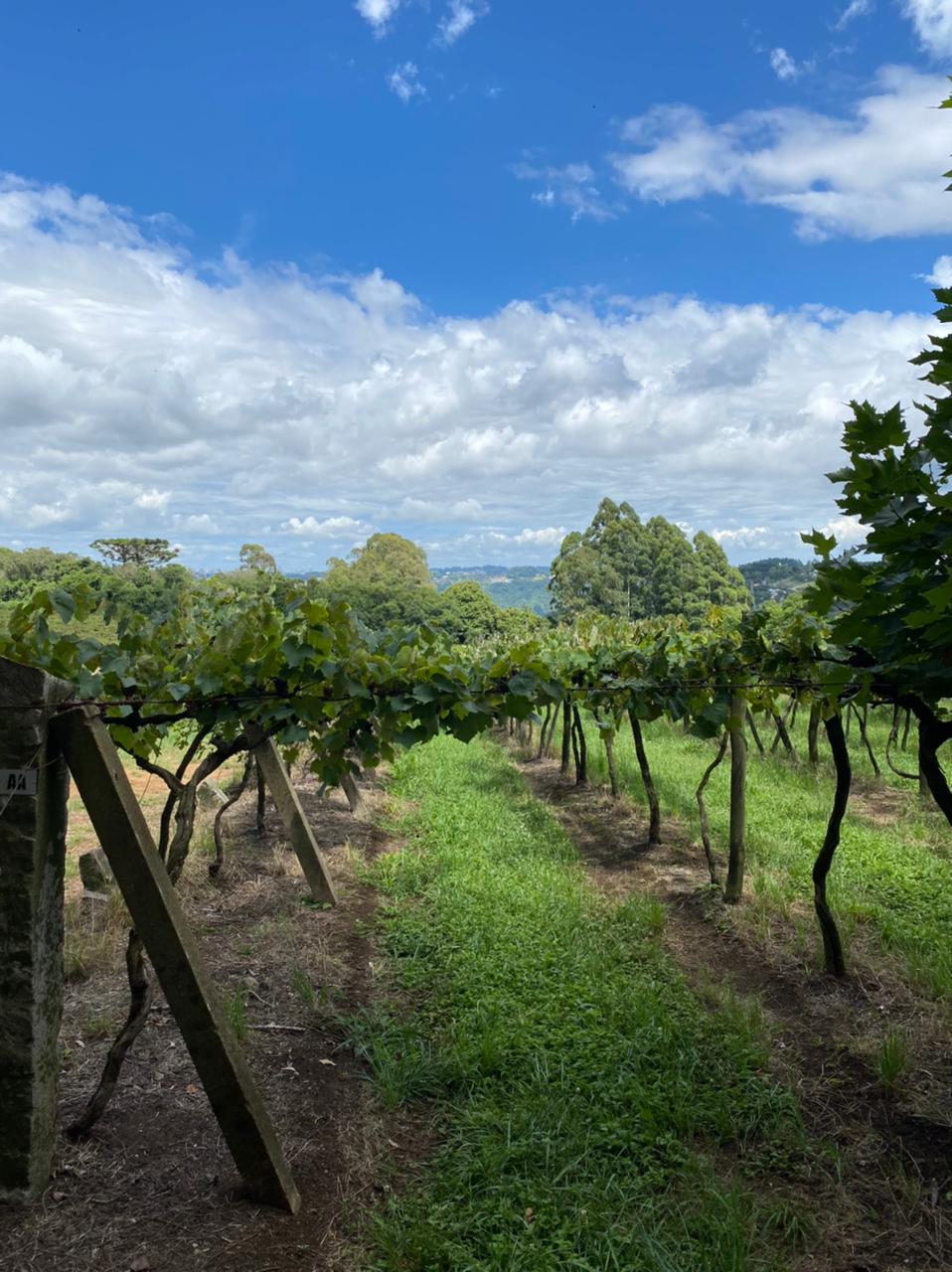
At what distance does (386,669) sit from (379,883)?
4.55m

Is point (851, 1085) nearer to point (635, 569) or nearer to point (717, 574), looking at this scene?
point (717, 574)

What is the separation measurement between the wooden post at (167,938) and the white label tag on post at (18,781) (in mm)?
134

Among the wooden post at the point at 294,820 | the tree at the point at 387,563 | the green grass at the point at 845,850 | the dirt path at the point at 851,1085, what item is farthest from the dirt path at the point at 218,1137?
the tree at the point at 387,563

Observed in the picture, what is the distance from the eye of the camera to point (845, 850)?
27.8 ft

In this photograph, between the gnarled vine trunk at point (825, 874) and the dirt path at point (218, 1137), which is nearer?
the dirt path at point (218, 1137)

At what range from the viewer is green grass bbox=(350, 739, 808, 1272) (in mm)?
3111

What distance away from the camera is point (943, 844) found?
8.62 m

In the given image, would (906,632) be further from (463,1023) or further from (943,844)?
(943,844)

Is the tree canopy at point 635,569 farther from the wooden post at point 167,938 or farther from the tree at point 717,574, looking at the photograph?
the wooden post at point 167,938

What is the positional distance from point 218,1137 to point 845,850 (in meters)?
6.90

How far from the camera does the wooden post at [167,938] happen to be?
2979 millimetres

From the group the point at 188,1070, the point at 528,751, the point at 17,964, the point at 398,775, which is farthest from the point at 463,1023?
the point at 528,751

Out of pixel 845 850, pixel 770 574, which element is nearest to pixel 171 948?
pixel 845 850

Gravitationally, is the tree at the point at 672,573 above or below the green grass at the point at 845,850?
above
